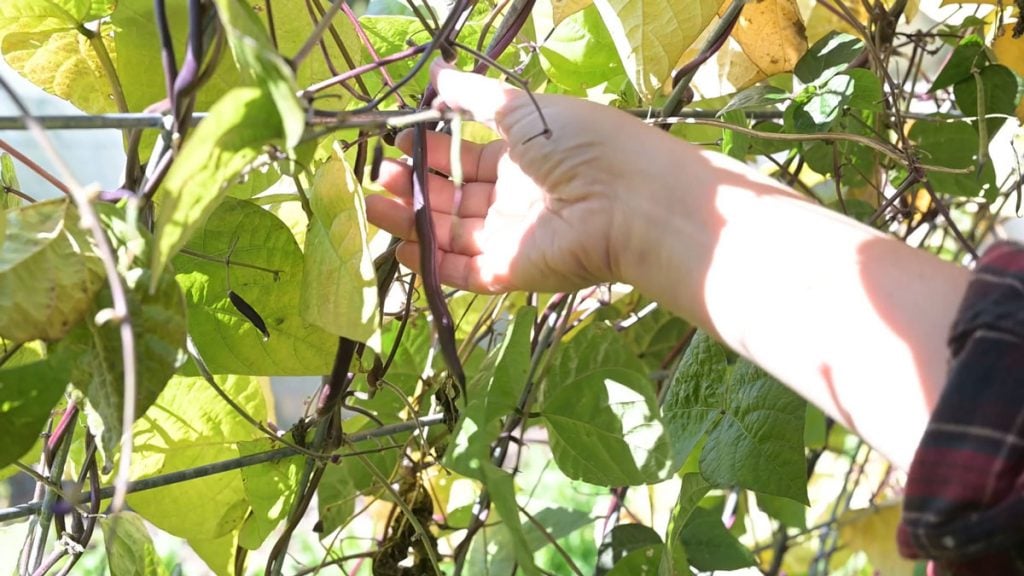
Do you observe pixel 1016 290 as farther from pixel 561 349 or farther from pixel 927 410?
pixel 561 349

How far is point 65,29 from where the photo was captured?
59 centimetres

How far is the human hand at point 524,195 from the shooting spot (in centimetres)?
56

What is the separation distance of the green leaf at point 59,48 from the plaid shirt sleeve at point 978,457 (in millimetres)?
489

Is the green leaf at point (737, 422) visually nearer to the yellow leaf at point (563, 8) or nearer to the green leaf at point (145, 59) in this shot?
the yellow leaf at point (563, 8)

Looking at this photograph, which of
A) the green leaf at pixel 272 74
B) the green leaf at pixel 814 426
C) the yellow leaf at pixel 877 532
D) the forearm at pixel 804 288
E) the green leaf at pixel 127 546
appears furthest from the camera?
the yellow leaf at pixel 877 532

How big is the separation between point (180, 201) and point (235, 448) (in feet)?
1.21

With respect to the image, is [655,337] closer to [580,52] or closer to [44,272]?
[580,52]

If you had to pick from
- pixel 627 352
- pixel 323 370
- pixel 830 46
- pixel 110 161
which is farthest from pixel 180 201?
pixel 110 161

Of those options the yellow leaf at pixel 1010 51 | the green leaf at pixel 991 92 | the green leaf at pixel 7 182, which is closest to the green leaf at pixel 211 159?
the green leaf at pixel 7 182

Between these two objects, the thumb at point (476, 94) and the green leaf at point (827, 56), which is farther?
the green leaf at point (827, 56)

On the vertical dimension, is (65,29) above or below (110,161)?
below

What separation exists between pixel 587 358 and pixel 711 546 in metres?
0.22

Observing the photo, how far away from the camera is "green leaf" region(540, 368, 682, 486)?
0.57m

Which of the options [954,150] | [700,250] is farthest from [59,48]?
[954,150]
